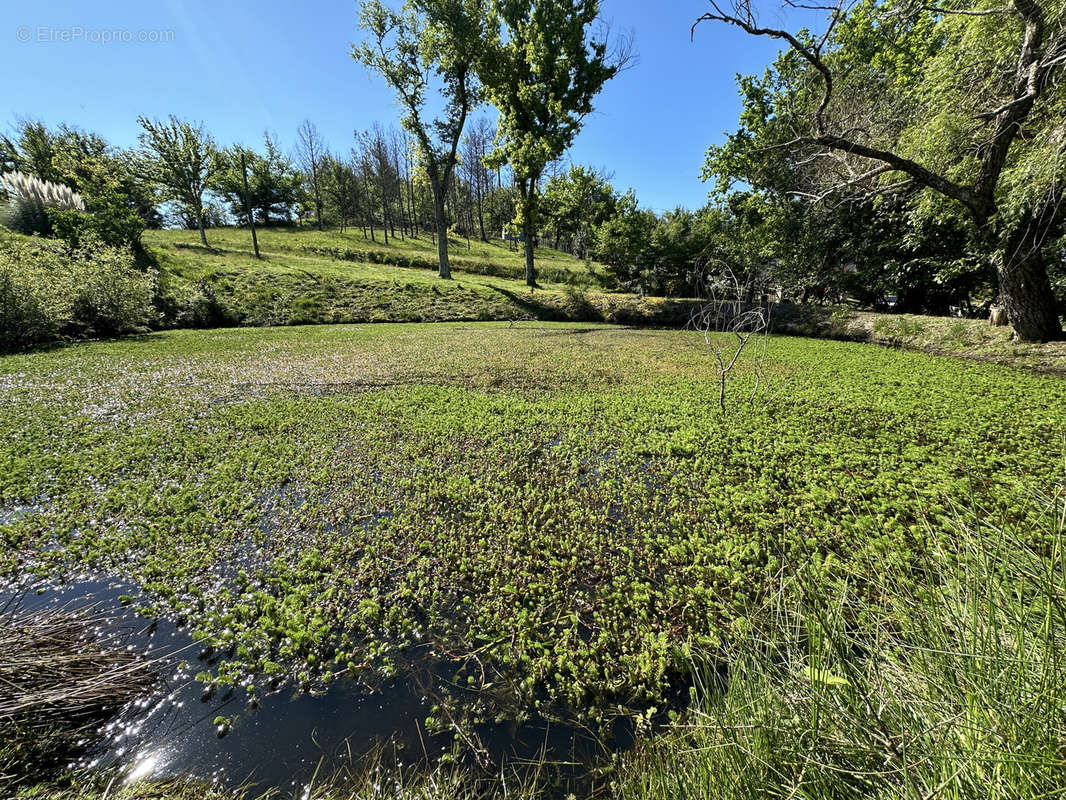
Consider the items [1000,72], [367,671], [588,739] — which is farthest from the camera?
[1000,72]

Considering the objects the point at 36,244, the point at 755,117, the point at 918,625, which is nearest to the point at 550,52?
the point at 755,117

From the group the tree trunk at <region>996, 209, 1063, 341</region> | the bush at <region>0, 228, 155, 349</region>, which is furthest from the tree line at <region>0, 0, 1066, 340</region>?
the bush at <region>0, 228, 155, 349</region>

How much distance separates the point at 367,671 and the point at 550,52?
2358 centimetres

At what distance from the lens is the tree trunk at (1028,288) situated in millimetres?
8258

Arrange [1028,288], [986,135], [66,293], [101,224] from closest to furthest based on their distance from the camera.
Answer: [986,135]
[1028,288]
[66,293]
[101,224]

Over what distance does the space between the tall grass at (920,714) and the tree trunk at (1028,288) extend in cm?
1150

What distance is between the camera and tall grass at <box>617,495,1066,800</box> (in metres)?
0.97

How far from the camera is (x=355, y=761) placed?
71.7 inches

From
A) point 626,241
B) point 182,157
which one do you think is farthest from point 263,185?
point 626,241

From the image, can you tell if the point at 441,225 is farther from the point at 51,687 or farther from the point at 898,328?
the point at 51,687

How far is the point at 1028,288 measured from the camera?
845cm

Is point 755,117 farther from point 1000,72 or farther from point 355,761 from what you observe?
point 355,761

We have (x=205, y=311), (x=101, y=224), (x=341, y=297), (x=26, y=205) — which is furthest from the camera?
(x=341, y=297)

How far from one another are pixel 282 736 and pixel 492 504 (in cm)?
221
